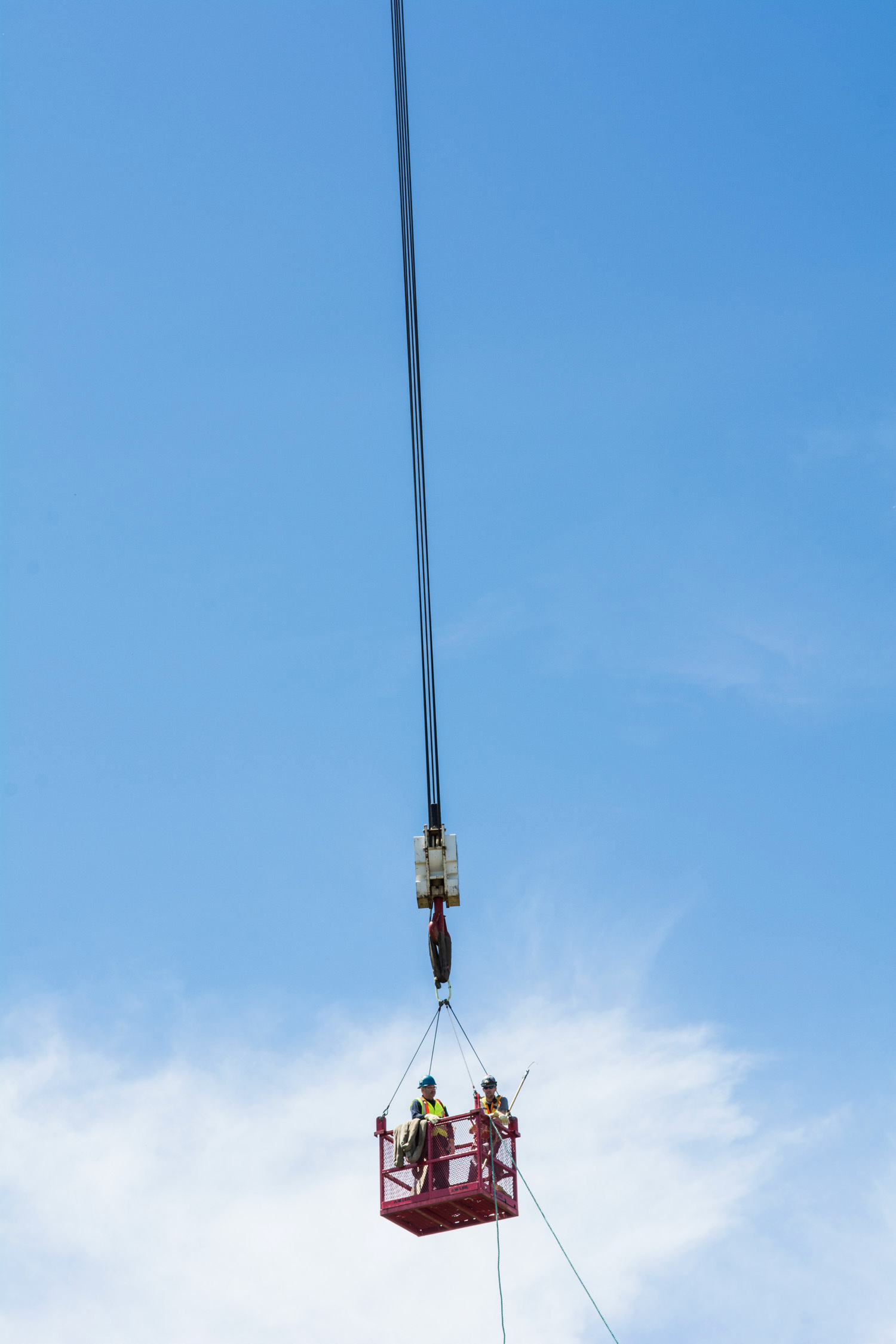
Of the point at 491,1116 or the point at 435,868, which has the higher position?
the point at 435,868

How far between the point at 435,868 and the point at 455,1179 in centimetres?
524

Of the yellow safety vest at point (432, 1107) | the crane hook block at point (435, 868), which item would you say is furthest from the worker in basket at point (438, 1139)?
the crane hook block at point (435, 868)

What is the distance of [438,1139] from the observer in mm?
24719

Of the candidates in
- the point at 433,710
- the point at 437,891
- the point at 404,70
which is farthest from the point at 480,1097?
the point at 404,70

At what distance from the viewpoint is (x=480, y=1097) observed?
2477 centimetres

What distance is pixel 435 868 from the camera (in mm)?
27031

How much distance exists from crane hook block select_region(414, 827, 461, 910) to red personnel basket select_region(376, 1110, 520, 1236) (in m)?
3.79

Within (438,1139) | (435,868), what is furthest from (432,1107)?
(435,868)

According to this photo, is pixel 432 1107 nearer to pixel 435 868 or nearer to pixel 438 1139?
pixel 438 1139

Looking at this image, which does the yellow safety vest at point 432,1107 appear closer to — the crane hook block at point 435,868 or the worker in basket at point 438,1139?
the worker in basket at point 438,1139

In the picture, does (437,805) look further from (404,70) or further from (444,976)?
(404,70)

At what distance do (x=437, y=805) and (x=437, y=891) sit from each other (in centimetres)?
227

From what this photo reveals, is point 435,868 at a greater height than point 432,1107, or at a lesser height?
greater

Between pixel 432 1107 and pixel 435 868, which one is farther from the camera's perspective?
pixel 435 868
